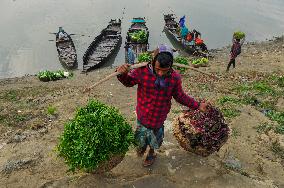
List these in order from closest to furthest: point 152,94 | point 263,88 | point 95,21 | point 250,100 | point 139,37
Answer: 1. point 152,94
2. point 250,100
3. point 263,88
4. point 139,37
5. point 95,21

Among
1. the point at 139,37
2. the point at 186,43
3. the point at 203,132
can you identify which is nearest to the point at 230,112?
the point at 203,132

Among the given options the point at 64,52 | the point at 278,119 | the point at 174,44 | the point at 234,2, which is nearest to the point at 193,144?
the point at 278,119

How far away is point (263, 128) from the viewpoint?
8.16 m

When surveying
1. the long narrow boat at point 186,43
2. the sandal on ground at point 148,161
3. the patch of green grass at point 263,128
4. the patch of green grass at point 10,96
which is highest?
the sandal on ground at point 148,161

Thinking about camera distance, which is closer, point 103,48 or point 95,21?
point 103,48

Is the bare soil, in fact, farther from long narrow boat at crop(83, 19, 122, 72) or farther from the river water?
the river water

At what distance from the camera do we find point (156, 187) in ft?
18.9

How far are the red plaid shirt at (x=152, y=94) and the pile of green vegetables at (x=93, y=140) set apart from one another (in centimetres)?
45

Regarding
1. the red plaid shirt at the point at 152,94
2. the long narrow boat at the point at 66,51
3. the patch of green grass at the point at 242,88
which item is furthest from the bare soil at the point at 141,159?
the long narrow boat at the point at 66,51

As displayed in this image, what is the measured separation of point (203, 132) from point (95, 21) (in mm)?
24059

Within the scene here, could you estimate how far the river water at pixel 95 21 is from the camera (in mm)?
23312

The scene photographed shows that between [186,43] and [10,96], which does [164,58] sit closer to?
[10,96]

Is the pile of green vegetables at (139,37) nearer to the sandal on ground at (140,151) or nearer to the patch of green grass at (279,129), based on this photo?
the patch of green grass at (279,129)

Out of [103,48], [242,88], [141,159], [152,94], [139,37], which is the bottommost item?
[103,48]
